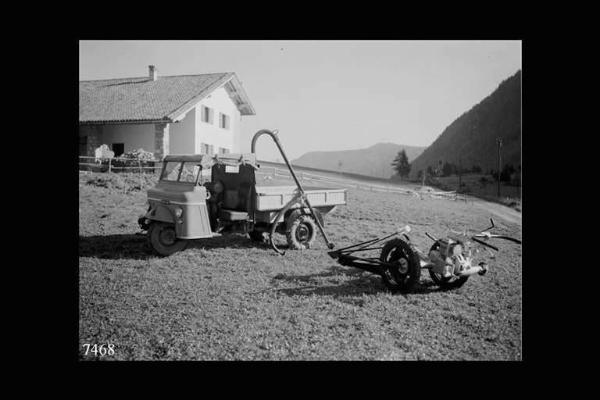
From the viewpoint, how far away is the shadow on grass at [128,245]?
549 cm

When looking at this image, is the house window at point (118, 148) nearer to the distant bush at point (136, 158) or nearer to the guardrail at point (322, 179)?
the distant bush at point (136, 158)

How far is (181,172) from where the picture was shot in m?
5.91

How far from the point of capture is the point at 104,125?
8.93 meters

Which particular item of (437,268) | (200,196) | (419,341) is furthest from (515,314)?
(200,196)

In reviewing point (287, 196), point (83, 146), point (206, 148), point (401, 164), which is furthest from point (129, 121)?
point (401, 164)

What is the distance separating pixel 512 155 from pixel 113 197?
6.63 m

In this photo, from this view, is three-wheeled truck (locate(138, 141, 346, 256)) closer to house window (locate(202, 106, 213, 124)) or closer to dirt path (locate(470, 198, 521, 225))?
dirt path (locate(470, 198, 521, 225))

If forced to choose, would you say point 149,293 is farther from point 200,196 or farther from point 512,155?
point 512,155

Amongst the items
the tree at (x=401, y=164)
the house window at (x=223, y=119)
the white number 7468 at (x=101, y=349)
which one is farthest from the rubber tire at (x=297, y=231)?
the house window at (x=223, y=119)

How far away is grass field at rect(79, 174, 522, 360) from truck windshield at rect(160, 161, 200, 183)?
1.15 m

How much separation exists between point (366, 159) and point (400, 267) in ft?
6.54

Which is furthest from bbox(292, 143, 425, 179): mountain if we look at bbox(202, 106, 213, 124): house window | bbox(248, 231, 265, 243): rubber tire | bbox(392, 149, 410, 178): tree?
bbox(202, 106, 213, 124): house window

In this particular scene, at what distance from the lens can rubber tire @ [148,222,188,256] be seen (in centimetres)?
556

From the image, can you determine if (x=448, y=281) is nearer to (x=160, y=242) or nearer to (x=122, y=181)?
(x=160, y=242)
